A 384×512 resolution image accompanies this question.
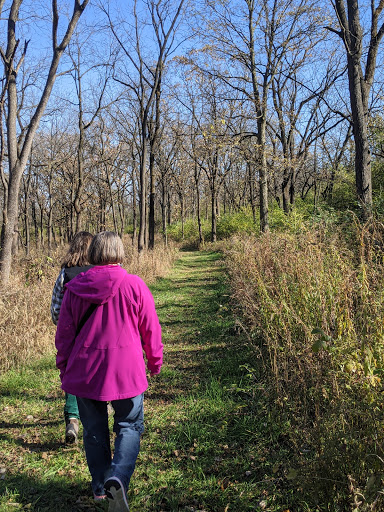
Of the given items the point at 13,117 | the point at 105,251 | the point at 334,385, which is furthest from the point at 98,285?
the point at 13,117

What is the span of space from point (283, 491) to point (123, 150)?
26.7 meters

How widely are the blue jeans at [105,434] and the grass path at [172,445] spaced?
0.40 meters

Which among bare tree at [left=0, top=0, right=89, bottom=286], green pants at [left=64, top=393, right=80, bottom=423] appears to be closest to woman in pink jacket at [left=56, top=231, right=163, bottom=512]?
green pants at [left=64, top=393, right=80, bottom=423]

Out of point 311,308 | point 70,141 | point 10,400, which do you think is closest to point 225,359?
point 311,308

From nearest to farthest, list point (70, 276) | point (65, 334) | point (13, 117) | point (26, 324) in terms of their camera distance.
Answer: point (65, 334)
point (70, 276)
point (26, 324)
point (13, 117)

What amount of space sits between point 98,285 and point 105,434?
1.04 metres

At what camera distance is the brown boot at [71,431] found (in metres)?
3.35

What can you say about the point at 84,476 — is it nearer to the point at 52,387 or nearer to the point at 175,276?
the point at 52,387

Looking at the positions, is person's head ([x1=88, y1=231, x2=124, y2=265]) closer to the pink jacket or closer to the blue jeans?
the pink jacket

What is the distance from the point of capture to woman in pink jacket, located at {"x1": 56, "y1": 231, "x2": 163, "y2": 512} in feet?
7.59

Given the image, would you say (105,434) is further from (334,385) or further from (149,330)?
(334,385)

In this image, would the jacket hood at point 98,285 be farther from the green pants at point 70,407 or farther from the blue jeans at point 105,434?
the green pants at point 70,407

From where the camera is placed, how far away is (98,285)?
2373 mm

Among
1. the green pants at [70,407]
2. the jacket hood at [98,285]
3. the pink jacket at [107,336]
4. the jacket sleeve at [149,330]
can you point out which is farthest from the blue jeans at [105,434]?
the green pants at [70,407]
